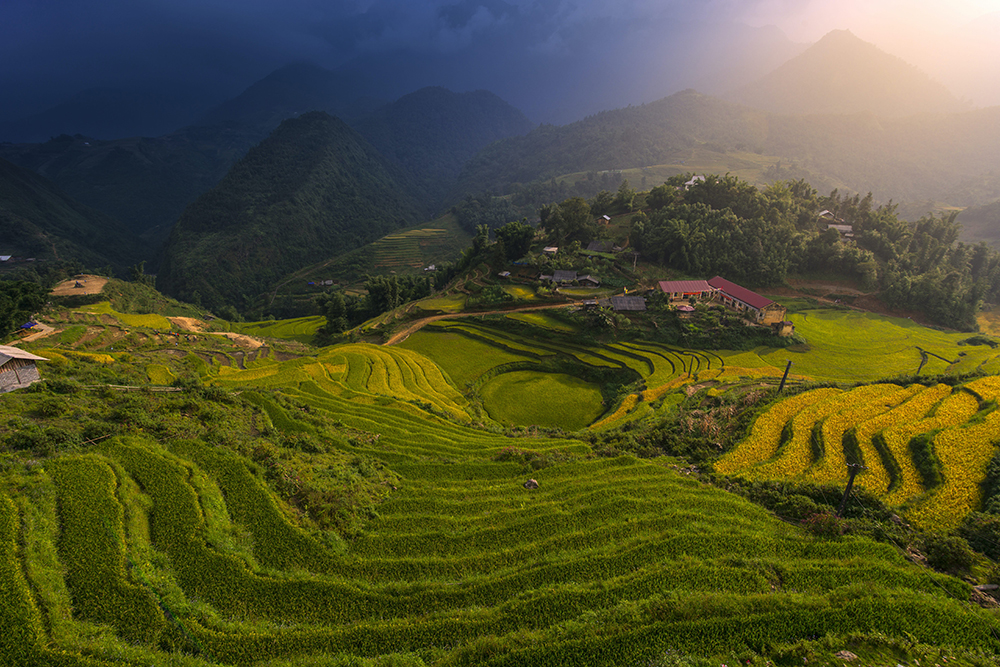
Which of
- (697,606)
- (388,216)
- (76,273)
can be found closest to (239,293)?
(76,273)

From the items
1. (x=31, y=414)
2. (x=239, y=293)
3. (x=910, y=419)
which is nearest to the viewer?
(x=31, y=414)

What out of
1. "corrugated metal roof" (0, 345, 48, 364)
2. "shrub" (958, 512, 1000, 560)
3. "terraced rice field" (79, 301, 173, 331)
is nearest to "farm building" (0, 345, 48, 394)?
"corrugated metal roof" (0, 345, 48, 364)

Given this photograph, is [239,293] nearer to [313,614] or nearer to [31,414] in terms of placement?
[31,414]

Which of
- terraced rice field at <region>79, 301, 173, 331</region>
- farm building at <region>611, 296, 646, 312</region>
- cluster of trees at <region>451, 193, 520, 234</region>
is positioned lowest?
terraced rice field at <region>79, 301, 173, 331</region>

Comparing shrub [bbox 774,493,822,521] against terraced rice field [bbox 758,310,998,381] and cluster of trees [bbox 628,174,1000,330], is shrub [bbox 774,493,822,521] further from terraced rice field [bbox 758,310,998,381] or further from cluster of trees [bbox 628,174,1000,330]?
cluster of trees [bbox 628,174,1000,330]

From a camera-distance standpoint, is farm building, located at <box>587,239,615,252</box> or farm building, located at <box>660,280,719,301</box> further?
farm building, located at <box>587,239,615,252</box>

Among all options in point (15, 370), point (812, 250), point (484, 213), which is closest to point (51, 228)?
point (484, 213)

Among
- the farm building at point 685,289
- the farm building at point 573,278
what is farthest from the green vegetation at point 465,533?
the farm building at point 573,278
